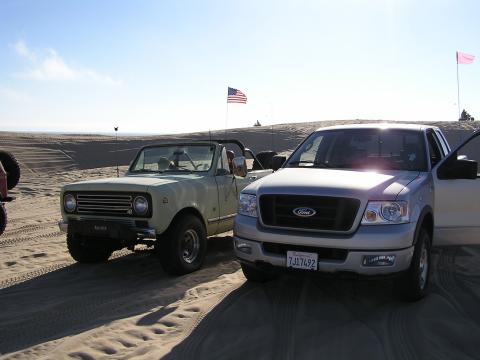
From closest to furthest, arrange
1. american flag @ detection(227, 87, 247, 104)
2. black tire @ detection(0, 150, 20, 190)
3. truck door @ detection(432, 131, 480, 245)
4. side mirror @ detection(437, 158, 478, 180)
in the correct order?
side mirror @ detection(437, 158, 478, 180), truck door @ detection(432, 131, 480, 245), black tire @ detection(0, 150, 20, 190), american flag @ detection(227, 87, 247, 104)

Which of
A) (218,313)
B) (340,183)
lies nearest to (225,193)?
(218,313)

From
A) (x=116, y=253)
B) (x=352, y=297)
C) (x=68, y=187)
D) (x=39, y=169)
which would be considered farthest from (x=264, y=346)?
(x=39, y=169)

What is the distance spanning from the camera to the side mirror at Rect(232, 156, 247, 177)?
295 inches

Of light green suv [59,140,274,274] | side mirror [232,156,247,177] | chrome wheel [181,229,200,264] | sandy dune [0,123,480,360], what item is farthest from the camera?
side mirror [232,156,247,177]

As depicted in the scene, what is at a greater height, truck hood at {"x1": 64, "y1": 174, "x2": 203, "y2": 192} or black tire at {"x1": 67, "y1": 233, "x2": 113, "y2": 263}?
truck hood at {"x1": 64, "y1": 174, "x2": 203, "y2": 192}

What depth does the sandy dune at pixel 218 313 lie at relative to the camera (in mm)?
4340

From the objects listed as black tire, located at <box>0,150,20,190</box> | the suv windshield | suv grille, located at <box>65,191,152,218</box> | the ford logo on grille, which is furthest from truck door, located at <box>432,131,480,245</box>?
black tire, located at <box>0,150,20,190</box>

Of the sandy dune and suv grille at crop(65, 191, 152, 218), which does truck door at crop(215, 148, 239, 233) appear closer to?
the sandy dune

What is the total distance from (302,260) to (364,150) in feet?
6.17

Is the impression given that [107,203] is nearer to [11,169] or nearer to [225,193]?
[225,193]

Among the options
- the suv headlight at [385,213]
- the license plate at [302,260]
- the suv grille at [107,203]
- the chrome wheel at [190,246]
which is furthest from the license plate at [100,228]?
the suv headlight at [385,213]

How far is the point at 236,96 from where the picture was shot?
25.1 meters

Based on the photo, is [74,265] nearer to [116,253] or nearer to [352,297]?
[116,253]

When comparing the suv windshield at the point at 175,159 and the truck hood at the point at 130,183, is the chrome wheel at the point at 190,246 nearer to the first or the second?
the truck hood at the point at 130,183
